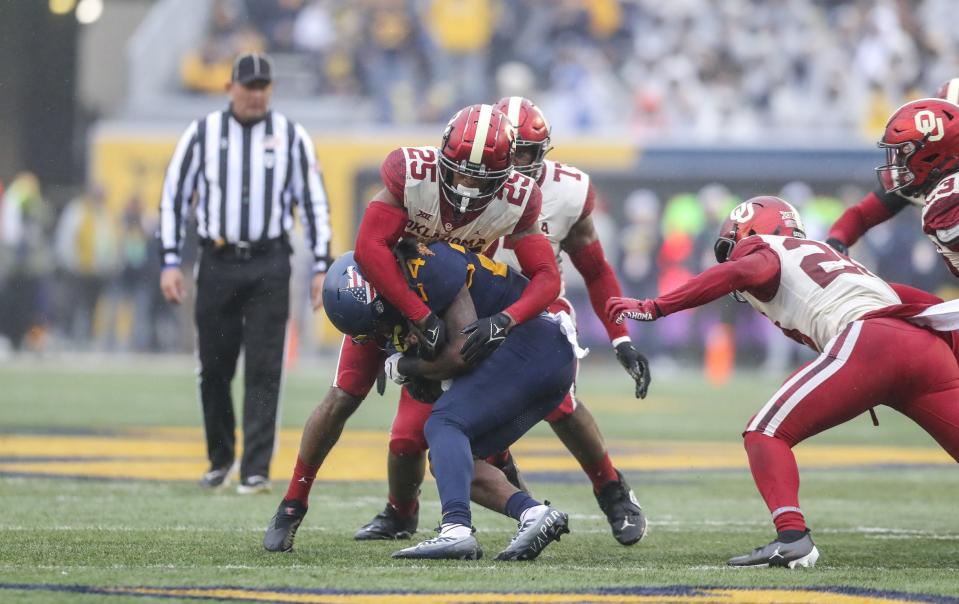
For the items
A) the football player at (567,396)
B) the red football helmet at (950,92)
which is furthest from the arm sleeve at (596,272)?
the red football helmet at (950,92)

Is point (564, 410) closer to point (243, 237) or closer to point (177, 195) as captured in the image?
point (243, 237)

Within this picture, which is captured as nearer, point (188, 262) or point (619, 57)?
point (188, 262)

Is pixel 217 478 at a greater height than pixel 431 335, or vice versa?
pixel 431 335

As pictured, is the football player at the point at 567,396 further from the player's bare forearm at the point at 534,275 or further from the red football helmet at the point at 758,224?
the red football helmet at the point at 758,224

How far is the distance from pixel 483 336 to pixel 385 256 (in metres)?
0.38

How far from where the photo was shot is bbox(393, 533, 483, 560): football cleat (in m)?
4.64

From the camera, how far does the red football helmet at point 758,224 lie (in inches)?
206

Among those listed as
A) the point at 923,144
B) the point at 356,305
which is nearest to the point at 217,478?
the point at 356,305

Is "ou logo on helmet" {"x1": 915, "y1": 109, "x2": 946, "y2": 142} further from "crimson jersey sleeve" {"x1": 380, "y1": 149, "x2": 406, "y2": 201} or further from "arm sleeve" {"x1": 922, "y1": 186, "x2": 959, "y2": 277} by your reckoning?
"crimson jersey sleeve" {"x1": 380, "y1": 149, "x2": 406, "y2": 201}

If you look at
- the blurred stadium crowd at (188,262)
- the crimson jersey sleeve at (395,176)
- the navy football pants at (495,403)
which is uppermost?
the crimson jersey sleeve at (395,176)

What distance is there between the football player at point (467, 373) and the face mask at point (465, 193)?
15 centimetres

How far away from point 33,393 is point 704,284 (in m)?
8.61

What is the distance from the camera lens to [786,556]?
469 centimetres

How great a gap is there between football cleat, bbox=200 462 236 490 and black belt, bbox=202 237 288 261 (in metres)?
0.94
